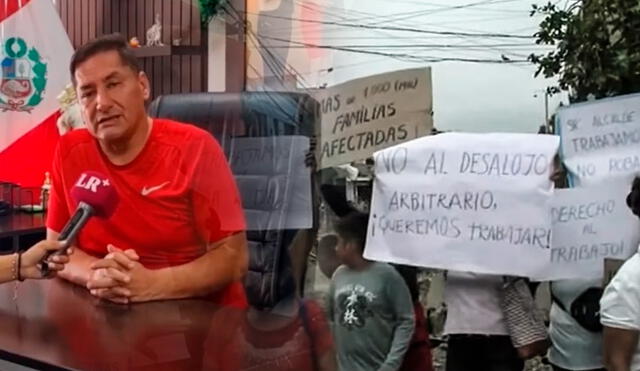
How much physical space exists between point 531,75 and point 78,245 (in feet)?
3.19

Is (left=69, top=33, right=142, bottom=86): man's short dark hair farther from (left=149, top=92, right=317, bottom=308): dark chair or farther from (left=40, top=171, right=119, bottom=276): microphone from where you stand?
(left=40, top=171, right=119, bottom=276): microphone

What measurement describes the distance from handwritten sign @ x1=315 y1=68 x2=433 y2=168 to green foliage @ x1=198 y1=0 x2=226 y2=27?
66 centimetres

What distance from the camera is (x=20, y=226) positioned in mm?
2604

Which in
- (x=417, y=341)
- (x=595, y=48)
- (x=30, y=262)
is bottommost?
(x=417, y=341)

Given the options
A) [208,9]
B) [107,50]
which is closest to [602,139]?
[107,50]

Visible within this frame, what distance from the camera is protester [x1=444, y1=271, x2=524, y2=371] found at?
61.1 inches

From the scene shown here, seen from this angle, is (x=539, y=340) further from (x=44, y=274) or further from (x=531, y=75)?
(x=44, y=274)

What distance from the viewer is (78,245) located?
1790 millimetres

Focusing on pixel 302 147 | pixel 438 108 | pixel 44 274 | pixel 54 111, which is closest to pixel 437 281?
pixel 438 108

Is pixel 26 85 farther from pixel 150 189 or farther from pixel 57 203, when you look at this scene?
pixel 150 189

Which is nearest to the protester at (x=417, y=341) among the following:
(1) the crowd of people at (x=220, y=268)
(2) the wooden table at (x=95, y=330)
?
(1) the crowd of people at (x=220, y=268)

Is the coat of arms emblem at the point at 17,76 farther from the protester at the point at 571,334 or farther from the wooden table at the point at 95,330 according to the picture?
the protester at the point at 571,334

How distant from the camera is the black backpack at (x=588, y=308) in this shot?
145 cm

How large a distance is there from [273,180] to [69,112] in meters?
0.55
